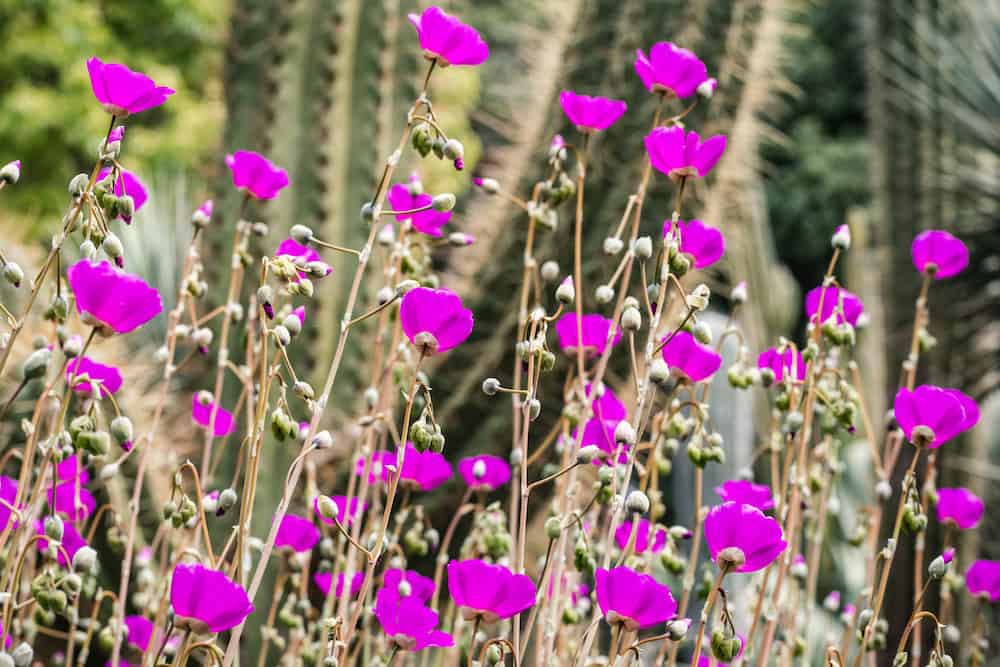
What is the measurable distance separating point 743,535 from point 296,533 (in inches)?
14.6

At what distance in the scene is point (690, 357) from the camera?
2.55 feet

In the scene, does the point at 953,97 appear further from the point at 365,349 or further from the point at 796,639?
the point at 796,639

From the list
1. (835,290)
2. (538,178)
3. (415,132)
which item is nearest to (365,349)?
(538,178)

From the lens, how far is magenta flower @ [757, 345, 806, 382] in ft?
2.67

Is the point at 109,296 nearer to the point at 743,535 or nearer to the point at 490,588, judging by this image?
the point at 490,588

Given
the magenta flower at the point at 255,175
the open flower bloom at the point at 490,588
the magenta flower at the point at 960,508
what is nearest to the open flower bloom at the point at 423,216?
the magenta flower at the point at 255,175

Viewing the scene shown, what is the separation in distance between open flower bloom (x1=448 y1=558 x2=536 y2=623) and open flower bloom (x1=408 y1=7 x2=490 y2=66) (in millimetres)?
332

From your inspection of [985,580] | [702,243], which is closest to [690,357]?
[702,243]

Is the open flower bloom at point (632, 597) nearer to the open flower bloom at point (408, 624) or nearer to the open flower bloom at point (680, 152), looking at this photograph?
the open flower bloom at point (408, 624)

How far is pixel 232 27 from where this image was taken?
194cm

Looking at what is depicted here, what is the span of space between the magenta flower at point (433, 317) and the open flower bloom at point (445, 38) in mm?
188

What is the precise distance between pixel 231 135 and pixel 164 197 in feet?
8.00

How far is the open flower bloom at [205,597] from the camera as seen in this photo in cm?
54

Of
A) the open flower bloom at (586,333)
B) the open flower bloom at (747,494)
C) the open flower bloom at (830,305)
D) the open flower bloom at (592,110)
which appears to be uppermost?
the open flower bloom at (592,110)
